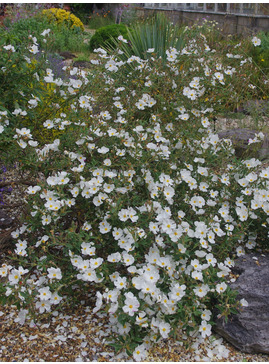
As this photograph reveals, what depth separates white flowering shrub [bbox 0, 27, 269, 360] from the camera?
7.25 ft

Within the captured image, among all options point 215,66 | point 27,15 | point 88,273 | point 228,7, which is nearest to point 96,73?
point 215,66

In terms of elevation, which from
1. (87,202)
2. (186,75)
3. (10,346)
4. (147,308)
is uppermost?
(186,75)

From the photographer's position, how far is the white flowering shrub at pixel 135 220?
2.21 m

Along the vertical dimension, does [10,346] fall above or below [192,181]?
below

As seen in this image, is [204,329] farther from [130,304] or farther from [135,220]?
[135,220]

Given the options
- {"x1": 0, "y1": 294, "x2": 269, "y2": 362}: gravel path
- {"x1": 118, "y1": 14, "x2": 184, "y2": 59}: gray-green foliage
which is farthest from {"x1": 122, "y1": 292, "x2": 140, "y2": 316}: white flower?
{"x1": 118, "y1": 14, "x2": 184, "y2": 59}: gray-green foliage

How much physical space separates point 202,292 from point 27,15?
9493 mm

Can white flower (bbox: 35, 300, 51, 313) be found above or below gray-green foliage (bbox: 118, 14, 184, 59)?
below

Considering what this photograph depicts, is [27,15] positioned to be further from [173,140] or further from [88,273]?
[88,273]

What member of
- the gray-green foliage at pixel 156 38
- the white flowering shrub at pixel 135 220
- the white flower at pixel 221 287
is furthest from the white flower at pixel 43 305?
the gray-green foliage at pixel 156 38

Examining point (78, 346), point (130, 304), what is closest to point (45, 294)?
point (78, 346)

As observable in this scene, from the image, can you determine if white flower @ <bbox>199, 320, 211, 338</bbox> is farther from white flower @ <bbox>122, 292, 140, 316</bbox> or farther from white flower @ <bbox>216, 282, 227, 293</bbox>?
white flower @ <bbox>122, 292, 140, 316</bbox>

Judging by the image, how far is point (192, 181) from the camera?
2.65 m

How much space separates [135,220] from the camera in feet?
7.63
